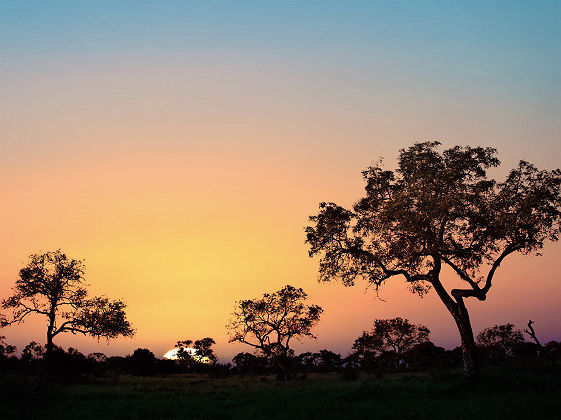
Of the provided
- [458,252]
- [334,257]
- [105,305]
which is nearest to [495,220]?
[458,252]

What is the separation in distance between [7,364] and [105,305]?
22.8m

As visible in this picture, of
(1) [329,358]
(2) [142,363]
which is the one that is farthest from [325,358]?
(2) [142,363]

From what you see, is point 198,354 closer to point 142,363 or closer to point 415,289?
point 142,363

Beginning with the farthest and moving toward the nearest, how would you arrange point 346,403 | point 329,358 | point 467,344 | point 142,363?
point 329,358 → point 142,363 → point 467,344 → point 346,403

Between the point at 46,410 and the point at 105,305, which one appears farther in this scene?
the point at 105,305

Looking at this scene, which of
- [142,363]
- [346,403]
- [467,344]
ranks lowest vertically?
[346,403]

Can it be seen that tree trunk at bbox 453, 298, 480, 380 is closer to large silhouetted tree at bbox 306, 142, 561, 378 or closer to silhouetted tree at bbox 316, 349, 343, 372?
large silhouetted tree at bbox 306, 142, 561, 378

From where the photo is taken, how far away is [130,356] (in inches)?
3585

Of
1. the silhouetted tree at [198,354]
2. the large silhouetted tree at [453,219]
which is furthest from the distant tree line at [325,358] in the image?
the large silhouetted tree at [453,219]

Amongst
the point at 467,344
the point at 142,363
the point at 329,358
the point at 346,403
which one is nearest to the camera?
the point at 346,403

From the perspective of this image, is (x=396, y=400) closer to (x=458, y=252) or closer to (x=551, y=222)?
(x=458, y=252)

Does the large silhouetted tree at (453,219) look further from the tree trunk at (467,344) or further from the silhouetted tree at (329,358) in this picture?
the silhouetted tree at (329,358)

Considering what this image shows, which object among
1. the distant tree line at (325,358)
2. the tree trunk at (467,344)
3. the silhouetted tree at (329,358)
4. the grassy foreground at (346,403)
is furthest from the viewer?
the silhouetted tree at (329,358)

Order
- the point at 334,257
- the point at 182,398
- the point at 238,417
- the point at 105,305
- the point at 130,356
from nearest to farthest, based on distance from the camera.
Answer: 1. the point at 238,417
2. the point at 182,398
3. the point at 334,257
4. the point at 105,305
5. the point at 130,356
